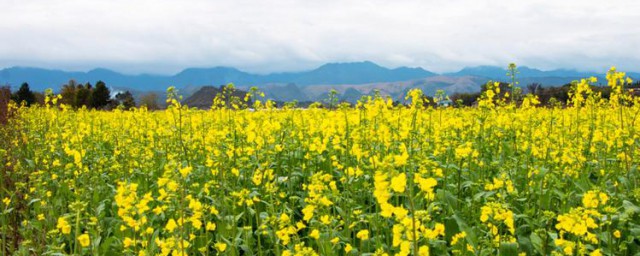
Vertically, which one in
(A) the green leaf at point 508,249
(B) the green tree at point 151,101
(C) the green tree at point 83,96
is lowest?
(A) the green leaf at point 508,249

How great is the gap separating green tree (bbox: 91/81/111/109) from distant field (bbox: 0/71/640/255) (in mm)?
49032

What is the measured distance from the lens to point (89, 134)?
11.6 metres

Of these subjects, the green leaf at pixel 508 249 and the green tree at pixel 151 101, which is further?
the green tree at pixel 151 101

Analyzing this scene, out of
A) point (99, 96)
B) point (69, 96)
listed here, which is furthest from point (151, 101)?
point (69, 96)

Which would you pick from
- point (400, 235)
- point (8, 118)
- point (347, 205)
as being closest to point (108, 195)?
point (347, 205)

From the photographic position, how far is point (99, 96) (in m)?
56.2

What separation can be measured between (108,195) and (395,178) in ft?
18.4

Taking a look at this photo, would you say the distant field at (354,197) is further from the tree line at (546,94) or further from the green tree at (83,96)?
the green tree at (83,96)

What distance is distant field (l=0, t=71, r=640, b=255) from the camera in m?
3.44

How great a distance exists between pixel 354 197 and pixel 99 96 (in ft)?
188

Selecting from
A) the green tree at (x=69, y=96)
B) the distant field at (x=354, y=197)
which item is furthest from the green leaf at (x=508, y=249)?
the green tree at (x=69, y=96)

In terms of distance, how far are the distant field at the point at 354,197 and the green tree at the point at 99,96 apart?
49032 millimetres

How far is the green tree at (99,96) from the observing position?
5453 centimetres

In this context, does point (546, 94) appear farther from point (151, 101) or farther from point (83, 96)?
point (83, 96)
